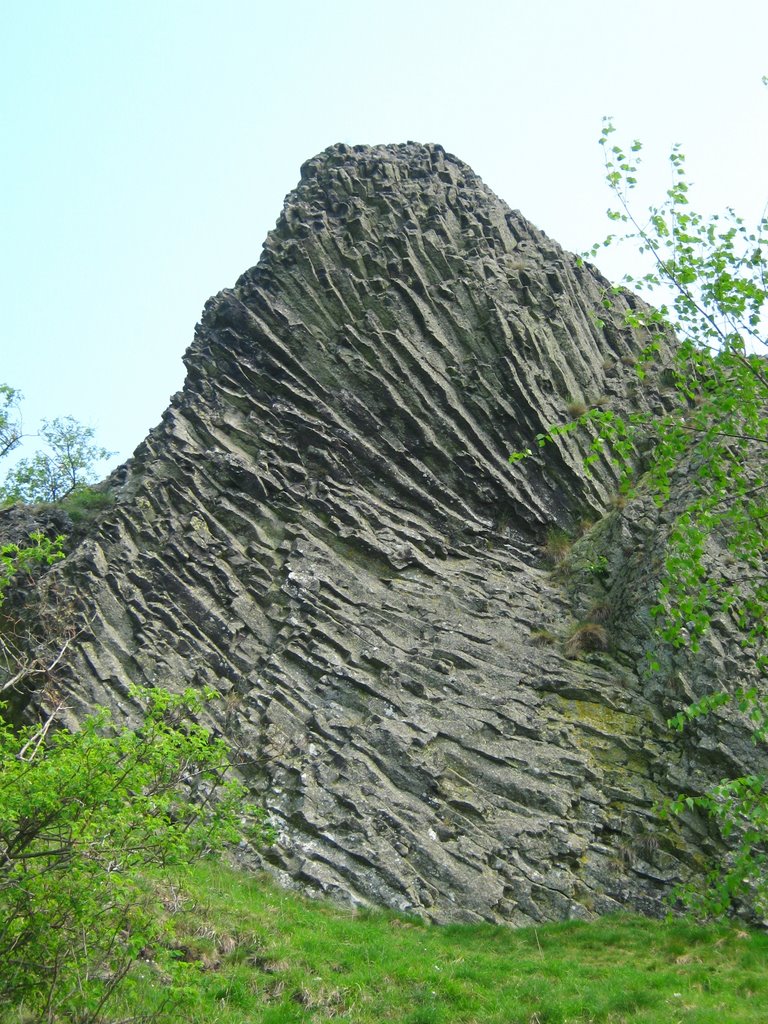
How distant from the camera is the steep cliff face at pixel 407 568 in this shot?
16.3 meters

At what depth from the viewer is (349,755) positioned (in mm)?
17656

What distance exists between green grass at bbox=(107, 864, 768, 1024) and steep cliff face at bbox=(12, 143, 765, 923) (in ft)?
3.22

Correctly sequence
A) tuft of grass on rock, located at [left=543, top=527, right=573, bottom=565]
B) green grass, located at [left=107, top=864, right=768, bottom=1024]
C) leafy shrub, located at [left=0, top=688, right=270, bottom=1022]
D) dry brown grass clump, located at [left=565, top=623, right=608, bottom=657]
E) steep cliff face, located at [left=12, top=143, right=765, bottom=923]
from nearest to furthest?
leafy shrub, located at [left=0, top=688, right=270, bottom=1022], green grass, located at [left=107, top=864, right=768, bottom=1024], steep cliff face, located at [left=12, top=143, right=765, bottom=923], dry brown grass clump, located at [left=565, top=623, right=608, bottom=657], tuft of grass on rock, located at [left=543, top=527, right=573, bottom=565]

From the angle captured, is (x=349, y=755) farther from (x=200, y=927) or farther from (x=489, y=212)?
(x=489, y=212)

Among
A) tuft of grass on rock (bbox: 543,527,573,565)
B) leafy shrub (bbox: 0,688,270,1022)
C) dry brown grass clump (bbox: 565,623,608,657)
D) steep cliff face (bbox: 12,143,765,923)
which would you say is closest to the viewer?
leafy shrub (bbox: 0,688,270,1022)

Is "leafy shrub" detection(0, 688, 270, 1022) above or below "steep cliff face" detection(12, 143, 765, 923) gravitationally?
below

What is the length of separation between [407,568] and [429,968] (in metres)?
10.9

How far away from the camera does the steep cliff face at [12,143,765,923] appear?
1634cm

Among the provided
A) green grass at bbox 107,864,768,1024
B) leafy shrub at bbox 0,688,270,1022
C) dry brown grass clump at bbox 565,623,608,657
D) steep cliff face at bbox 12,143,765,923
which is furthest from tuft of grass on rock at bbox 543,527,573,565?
leafy shrub at bbox 0,688,270,1022

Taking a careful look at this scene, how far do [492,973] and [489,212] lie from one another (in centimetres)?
2556

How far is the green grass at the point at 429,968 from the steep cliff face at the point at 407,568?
98 centimetres

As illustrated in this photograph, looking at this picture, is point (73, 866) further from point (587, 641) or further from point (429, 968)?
point (587, 641)

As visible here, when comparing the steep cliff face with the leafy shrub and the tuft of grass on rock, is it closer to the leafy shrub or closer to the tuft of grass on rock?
the tuft of grass on rock

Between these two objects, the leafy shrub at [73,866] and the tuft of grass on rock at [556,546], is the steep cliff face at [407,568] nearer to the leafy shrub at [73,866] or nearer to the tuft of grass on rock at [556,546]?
the tuft of grass on rock at [556,546]
